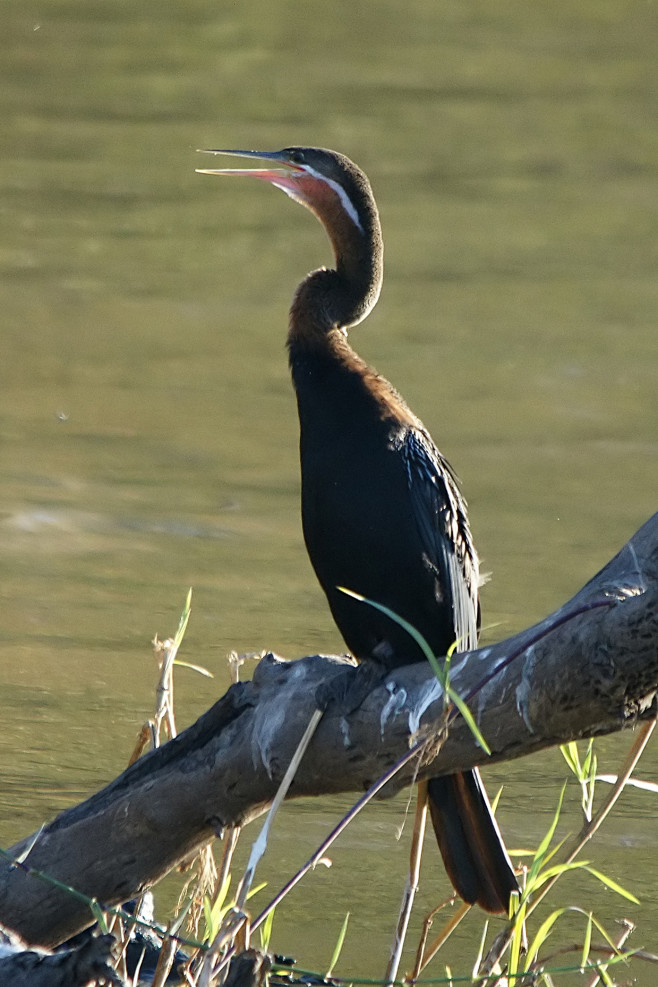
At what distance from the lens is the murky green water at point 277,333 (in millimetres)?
4125

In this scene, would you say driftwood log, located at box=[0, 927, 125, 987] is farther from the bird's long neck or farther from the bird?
the bird's long neck

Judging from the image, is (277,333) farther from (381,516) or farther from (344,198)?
(381,516)

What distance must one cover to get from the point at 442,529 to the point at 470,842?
54cm

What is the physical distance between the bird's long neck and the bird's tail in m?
0.82

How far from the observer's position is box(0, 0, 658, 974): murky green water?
412cm

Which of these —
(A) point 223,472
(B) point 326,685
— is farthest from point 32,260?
(B) point 326,685

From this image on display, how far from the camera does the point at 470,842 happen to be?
245 centimetres

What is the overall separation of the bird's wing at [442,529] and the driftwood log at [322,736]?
320mm

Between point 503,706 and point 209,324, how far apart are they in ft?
15.8

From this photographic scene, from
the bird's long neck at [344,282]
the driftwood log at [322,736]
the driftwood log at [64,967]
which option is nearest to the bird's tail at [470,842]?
the driftwood log at [322,736]

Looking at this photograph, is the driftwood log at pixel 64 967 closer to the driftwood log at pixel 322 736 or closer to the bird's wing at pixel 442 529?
the driftwood log at pixel 322 736

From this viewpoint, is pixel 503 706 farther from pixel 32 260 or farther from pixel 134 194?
pixel 134 194

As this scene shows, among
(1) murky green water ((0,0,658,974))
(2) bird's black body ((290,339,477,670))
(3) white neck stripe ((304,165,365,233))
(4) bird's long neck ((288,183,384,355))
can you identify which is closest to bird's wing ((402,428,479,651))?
(2) bird's black body ((290,339,477,670))

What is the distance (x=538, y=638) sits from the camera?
2018mm
